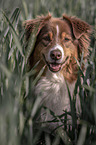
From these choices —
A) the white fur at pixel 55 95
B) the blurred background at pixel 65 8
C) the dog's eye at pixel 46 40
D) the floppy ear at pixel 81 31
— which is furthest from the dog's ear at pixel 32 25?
the blurred background at pixel 65 8

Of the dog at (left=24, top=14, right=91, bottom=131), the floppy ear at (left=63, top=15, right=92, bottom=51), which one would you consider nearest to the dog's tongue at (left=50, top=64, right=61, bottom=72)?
the dog at (left=24, top=14, right=91, bottom=131)

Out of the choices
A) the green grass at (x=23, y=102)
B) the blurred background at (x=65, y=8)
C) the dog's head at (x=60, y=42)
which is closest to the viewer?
the green grass at (x=23, y=102)

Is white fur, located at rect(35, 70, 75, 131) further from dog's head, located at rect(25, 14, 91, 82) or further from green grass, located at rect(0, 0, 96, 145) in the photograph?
green grass, located at rect(0, 0, 96, 145)

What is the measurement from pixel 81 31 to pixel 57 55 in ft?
1.77

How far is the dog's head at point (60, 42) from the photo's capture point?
2529 mm

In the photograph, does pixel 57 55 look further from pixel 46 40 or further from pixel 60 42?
pixel 46 40

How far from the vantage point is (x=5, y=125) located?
4.00 ft

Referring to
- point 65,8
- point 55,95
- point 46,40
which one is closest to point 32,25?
point 46,40

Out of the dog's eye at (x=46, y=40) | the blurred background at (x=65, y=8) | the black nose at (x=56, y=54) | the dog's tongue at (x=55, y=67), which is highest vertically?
the blurred background at (x=65, y=8)

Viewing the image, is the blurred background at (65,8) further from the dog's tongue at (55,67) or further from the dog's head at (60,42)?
the dog's tongue at (55,67)

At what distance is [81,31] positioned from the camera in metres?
2.68

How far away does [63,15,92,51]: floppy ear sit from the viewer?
266 cm

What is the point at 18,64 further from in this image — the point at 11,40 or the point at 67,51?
the point at 67,51

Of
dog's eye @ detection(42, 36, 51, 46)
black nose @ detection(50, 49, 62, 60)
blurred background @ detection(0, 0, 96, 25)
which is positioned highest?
blurred background @ detection(0, 0, 96, 25)
